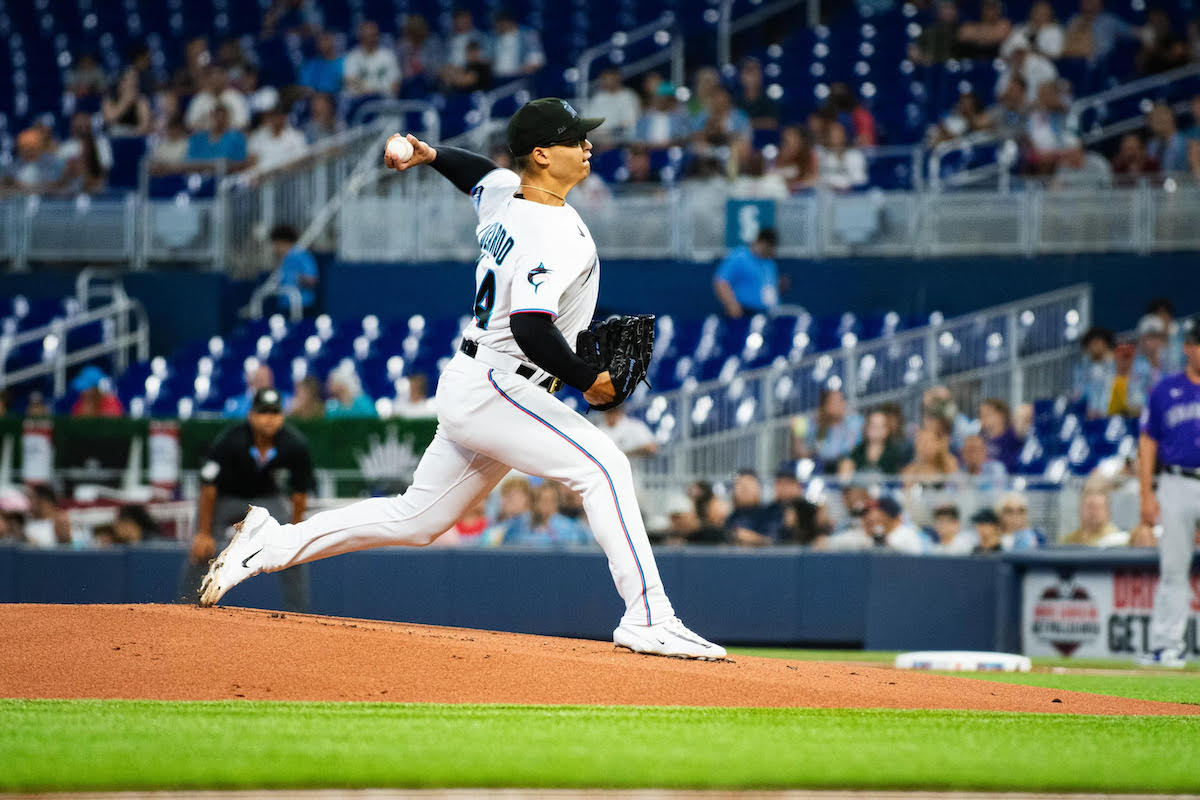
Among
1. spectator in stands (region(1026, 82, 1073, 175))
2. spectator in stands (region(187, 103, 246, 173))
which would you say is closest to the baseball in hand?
spectator in stands (region(1026, 82, 1073, 175))

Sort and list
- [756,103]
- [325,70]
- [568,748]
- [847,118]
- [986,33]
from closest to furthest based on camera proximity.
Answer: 1. [568,748]
2. [847,118]
3. [986,33]
4. [756,103]
5. [325,70]

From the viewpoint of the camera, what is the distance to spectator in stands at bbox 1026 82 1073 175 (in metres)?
16.4

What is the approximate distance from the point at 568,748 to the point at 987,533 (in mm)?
7531

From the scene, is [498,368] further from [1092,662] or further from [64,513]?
[64,513]

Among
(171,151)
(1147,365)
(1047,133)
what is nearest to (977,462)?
(1147,365)

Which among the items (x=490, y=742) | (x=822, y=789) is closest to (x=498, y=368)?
(x=490, y=742)

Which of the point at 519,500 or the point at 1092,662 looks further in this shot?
the point at 519,500

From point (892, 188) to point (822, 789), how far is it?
1334 cm

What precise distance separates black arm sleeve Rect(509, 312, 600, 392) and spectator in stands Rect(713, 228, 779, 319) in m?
10.2

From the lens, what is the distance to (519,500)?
12.8 metres

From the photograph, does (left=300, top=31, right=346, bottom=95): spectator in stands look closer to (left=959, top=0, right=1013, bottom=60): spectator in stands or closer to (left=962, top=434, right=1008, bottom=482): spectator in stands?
(left=959, top=0, right=1013, bottom=60): spectator in stands

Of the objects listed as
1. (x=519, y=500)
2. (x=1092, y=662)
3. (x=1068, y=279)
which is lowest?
(x=1092, y=662)

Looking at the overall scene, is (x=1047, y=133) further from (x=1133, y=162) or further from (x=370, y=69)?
(x=370, y=69)

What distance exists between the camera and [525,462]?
246 inches
